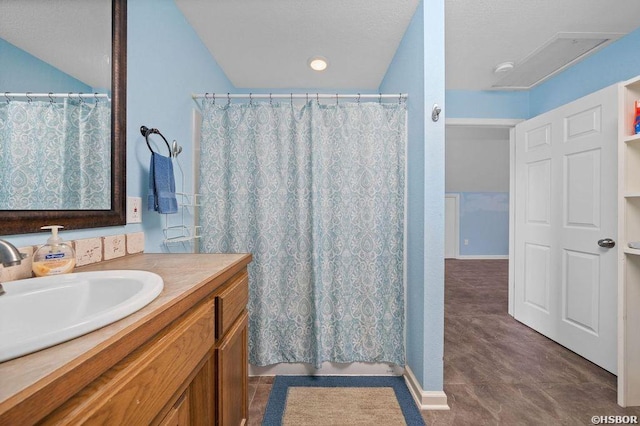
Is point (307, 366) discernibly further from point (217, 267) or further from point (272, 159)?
point (272, 159)

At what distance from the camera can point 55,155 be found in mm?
896

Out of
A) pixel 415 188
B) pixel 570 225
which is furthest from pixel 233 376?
pixel 570 225

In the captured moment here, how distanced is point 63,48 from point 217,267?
0.97m

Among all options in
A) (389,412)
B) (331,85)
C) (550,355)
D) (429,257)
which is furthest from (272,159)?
(550,355)

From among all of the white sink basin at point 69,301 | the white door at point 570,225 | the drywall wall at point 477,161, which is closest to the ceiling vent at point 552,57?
the white door at point 570,225

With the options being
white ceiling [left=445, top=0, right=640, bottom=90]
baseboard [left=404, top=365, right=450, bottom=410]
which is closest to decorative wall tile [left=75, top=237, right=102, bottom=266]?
baseboard [left=404, top=365, right=450, bottom=410]

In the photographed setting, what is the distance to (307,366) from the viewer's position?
5.97 ft

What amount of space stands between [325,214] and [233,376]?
104 centimetres

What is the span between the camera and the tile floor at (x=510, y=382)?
4.75ft

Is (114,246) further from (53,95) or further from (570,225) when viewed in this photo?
(570,225)

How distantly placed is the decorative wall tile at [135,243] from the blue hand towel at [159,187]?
14 centimetres

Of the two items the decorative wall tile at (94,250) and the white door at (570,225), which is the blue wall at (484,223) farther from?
the decorative wall tile at (94,250)

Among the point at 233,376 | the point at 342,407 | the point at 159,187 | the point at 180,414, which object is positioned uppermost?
the point at 159,187

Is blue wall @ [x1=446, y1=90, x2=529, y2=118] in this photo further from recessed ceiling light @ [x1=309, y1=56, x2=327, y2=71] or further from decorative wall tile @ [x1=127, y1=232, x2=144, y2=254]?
decorative wall tile @ [x1=127, y1=232, x2=144, y2=254]
